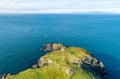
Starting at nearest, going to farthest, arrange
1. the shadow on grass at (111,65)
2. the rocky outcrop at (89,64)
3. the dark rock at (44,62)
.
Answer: the rocky outcrop at (89,64)
the shadow on grass at (111,65)
the dark rock at (44,62)

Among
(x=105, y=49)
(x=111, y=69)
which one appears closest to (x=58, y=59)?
(x=111, y=69)

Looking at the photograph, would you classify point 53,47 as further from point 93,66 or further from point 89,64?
point 93,66

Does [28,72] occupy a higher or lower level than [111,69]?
higher

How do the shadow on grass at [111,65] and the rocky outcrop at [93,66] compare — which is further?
the shadow on grass at [111,65]

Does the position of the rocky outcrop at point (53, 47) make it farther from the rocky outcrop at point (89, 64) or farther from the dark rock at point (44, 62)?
the dark rock at point (44, 62)

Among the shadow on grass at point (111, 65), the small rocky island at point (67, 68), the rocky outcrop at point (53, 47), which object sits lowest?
the shadow on grass at point (111, 65)

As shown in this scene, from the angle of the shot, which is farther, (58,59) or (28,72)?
(58,59)

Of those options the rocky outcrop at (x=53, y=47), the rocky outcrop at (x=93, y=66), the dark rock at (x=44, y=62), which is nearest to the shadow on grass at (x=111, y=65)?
the rocky outcrop at (x=93, y=66)

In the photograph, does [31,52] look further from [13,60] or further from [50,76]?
[50,76]
